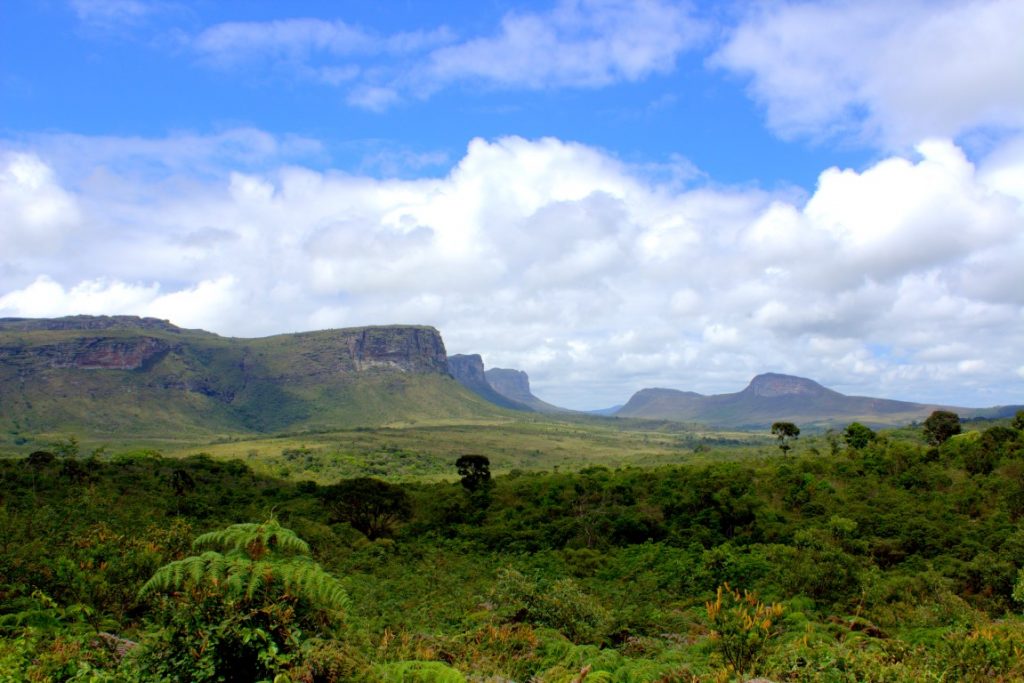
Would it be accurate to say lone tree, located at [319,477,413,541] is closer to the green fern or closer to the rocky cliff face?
the green fern

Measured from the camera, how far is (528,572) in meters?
23.4

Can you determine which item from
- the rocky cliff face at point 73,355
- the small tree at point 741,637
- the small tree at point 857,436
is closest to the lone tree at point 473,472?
the small tree at point 857,436

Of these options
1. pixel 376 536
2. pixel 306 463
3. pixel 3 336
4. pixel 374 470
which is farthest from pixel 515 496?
pixel 3 336

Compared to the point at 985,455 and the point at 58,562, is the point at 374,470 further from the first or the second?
the point at 58,562

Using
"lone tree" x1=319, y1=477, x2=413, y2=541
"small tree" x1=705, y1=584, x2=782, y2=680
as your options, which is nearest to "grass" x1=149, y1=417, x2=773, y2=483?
"lone tree" x1=319, y1=477, x2=413, y2=541

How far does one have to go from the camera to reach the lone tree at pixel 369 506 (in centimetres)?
3023

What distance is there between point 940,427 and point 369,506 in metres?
40.6

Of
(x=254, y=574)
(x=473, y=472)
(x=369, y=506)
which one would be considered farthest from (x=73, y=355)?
(x=254, y=574)

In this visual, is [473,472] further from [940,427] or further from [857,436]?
[940,427]

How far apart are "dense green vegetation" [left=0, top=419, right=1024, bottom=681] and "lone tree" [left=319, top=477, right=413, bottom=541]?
0.40 ft

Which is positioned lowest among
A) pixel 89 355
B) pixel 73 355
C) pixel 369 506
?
pixel 369 506

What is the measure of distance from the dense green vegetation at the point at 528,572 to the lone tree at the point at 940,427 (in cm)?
418

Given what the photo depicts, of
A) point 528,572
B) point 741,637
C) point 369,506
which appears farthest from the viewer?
point 369,506

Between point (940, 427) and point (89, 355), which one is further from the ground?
point (89, 355)
